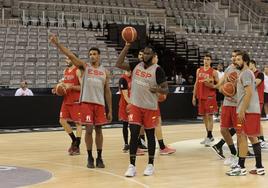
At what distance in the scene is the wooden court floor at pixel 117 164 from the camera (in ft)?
28.8

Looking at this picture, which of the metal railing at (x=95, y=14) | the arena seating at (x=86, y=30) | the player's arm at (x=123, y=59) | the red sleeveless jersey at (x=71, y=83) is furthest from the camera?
the metal railing at (x=95, y=14)

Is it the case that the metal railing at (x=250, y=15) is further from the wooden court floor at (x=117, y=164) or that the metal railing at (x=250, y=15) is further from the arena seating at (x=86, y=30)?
the wooden court floor at (x=117, y=164)

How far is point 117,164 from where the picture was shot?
1071 centimetres

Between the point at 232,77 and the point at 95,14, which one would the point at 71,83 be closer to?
the point at 232,77

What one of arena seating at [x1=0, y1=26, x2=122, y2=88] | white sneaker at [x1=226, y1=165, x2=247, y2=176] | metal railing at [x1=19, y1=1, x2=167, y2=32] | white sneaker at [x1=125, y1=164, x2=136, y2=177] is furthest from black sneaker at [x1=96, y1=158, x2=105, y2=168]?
metal railing at [x1=19, y1=1, x2=167, y2=32]

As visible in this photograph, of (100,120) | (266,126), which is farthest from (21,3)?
(100,120)

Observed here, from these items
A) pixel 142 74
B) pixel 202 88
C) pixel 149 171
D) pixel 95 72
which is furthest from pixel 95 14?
pixel 149 171

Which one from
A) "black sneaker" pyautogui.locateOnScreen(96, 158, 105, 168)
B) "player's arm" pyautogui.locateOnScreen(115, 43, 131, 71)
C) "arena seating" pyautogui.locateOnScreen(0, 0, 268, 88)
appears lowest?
"black sneaker" pyautogui.locateOnScreen(96, 158, 105, 168)


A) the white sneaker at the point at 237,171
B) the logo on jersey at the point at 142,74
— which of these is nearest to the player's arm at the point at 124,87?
the logo on jersey at the point at 142,74

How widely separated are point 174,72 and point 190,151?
15.9 meters

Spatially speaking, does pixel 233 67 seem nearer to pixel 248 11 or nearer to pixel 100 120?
pixel 100 120

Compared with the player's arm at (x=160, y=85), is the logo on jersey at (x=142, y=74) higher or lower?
higher

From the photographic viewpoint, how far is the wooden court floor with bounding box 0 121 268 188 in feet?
28.8

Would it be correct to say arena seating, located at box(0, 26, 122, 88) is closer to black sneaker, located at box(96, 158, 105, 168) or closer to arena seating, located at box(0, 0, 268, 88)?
arena seating, located at box(0, 0, 268, 88)
